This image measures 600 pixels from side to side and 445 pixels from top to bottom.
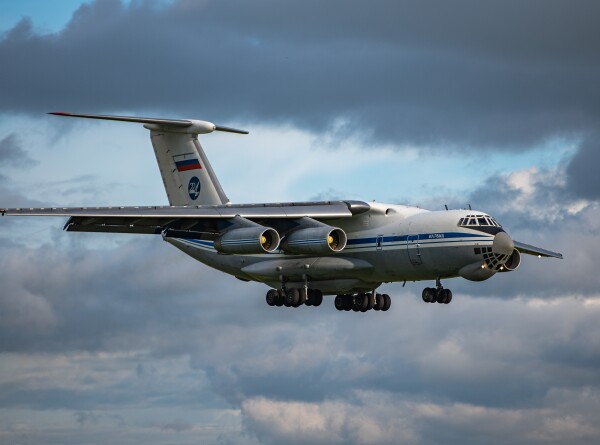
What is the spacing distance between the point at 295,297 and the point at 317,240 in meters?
2.25

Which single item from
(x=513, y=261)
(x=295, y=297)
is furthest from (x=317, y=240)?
(x=513, y=261)

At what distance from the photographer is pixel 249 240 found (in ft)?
101

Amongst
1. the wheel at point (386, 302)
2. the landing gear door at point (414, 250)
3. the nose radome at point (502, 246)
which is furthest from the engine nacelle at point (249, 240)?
the nose radome at point (502, 246)

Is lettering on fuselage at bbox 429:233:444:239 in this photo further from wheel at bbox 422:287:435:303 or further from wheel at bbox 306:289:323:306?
wheel at bbox 306:289:323:306

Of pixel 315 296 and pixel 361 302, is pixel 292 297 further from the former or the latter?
pixel 361 302

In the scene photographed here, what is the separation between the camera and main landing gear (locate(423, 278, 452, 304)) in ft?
104

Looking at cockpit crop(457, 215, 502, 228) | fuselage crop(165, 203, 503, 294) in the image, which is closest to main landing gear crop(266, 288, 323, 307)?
fuselage crop(165, 203, 503, 294)

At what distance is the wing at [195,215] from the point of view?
31.0 m

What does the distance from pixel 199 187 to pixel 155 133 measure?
2028mm

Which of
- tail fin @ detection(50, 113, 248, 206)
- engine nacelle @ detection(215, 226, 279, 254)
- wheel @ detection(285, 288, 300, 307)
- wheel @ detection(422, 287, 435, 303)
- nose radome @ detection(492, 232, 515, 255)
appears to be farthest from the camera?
tail fin @ detection(50, 113, 248, 206)

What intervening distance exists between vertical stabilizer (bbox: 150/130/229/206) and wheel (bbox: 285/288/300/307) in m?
4.07

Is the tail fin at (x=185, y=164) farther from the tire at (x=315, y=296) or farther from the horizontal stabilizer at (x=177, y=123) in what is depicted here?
the tire at (x=315, y=296)

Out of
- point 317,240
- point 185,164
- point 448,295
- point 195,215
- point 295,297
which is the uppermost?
point 185,164

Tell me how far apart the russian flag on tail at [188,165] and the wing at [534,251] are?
347 inches
